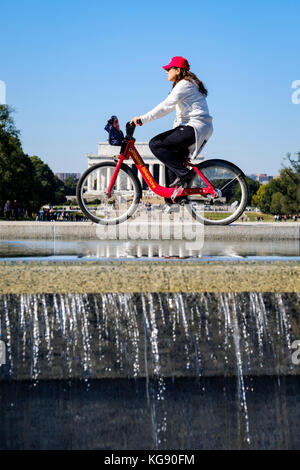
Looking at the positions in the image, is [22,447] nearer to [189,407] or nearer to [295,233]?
[189,407]

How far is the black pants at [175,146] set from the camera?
8.75 m

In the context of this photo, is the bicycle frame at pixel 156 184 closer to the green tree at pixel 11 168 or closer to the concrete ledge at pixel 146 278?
the concrete ledge at pixel 146 278

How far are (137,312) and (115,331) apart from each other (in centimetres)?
33

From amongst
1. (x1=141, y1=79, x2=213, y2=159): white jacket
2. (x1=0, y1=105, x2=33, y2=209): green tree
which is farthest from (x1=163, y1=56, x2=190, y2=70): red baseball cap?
(x1=0, y1=105, x2=33, y2=209): green tree

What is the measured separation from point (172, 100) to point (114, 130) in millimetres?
1087

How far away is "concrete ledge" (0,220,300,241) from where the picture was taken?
40.7ft

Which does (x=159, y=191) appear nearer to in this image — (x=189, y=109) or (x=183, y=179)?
(x=183, y=179)

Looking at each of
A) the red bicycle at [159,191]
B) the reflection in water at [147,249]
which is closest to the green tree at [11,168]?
the reflection in water at [147,249]

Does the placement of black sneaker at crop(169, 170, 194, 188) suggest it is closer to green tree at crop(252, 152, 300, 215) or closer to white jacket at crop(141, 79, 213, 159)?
white jacket at crop(141, 79, 213, 159)

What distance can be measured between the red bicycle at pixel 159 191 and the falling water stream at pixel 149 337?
9.86ft

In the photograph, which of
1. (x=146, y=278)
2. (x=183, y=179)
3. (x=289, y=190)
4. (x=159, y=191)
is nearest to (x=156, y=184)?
(x=159, y=191)

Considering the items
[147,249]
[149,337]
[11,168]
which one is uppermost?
[11,168]

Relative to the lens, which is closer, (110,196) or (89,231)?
(110,196)

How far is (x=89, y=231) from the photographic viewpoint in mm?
12461
